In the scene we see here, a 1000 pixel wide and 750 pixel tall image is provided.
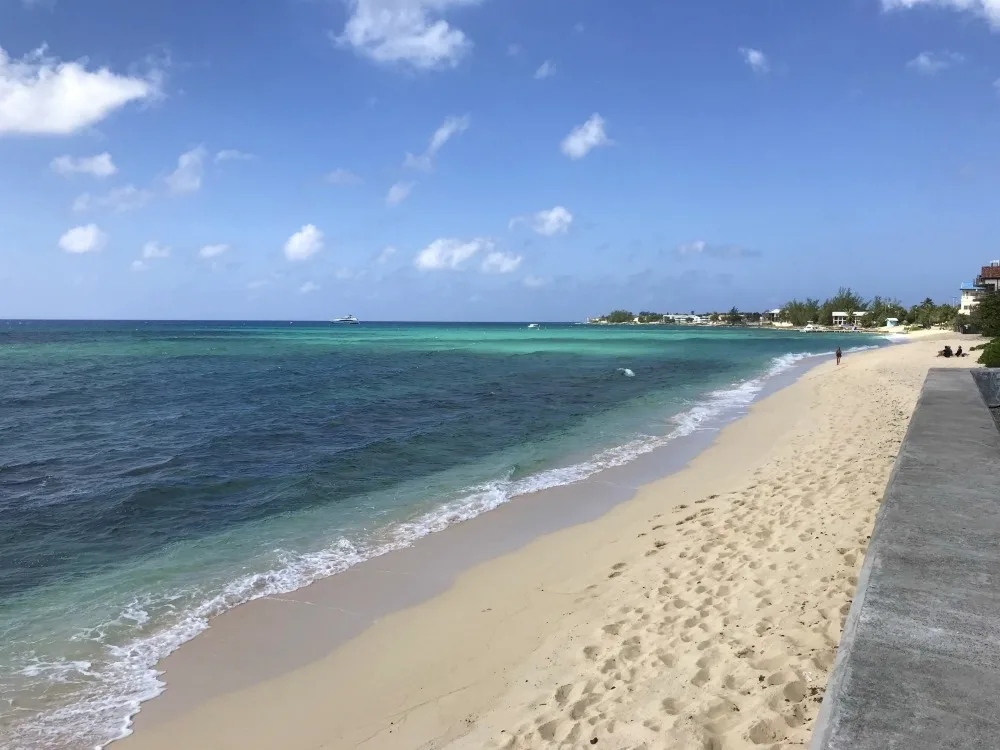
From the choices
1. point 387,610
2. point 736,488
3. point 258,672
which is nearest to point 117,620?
point 258,672

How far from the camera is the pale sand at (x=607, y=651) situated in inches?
155

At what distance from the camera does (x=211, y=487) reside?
11.4 m

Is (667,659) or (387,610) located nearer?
(667,659)

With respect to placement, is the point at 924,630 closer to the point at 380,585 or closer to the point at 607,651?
the point at 607,651

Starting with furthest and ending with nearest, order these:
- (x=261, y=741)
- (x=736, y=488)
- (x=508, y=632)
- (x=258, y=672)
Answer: (x=736, y=488) < (x=508, y=632) < (x=258, y=672) < (x=261, y=741)

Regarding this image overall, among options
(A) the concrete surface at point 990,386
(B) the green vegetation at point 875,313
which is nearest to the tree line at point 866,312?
(B) the green vegetation at point 875,313

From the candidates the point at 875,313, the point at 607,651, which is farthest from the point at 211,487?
the point at 875,313

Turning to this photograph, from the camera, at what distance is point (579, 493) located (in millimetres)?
10797

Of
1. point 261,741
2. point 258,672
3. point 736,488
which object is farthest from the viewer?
point 736,488

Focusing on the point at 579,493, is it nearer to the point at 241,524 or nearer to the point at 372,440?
the point at 241,524

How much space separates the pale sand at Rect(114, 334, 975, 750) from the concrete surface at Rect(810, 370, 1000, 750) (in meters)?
0.90

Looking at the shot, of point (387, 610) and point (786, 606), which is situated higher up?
point (786, 606)

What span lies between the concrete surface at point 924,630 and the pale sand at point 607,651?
35.4 inches

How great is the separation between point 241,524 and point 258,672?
4385mm
